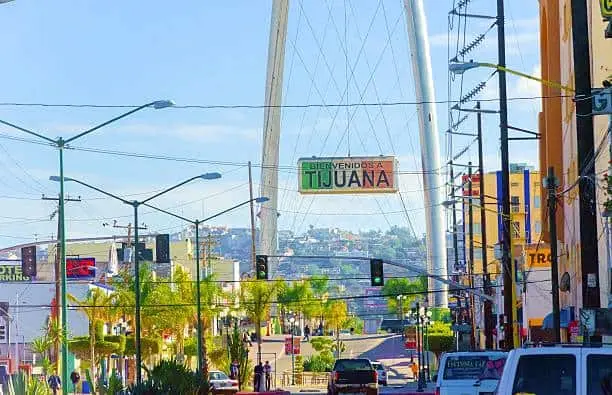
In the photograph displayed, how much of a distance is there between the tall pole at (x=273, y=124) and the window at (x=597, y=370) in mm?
95144

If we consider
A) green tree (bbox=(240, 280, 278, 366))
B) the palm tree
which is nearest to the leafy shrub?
green tree (bbox=(240, 280, 278, 366))

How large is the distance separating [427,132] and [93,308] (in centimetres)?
3473

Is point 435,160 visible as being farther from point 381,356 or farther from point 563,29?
point 563,29

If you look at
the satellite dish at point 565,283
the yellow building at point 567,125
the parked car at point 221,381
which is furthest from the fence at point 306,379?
the satellite dish at point 565,283

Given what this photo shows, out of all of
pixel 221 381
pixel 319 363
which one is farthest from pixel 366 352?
pixel 221 381

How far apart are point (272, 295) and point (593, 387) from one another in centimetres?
10046

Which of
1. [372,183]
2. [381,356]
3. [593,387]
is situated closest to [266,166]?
[372,183]

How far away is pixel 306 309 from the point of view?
528 ft

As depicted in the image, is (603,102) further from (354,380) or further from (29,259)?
(29,259)

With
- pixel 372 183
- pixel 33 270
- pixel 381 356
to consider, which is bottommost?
pixel 381 356

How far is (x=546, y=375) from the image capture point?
607 inches

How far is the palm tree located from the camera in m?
83.0

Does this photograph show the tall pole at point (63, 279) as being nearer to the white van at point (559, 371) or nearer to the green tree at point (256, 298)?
the white van at point (559, 371)

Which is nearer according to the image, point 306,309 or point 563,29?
point 563,29
